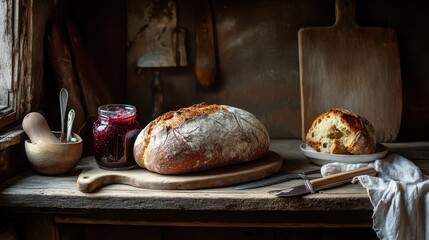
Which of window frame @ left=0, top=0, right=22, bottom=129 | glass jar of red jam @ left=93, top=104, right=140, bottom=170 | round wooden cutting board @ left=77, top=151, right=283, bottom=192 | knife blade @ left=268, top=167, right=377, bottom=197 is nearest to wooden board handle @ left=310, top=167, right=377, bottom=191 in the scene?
knife blade @ left=268, top=167, right=377, bottom=197

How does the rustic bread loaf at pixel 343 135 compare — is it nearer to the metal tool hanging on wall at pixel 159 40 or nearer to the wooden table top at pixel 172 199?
the wooden table top at pixel 172 199

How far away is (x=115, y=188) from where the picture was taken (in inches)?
56.0

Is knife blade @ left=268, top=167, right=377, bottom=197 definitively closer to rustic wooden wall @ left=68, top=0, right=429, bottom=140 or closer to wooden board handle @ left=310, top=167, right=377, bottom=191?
wooden board handle @ left=310, top=167, right=377, bottom=191

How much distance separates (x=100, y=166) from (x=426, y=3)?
1.10 m

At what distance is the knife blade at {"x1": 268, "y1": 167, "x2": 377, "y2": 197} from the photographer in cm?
137

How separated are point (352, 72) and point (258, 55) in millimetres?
296

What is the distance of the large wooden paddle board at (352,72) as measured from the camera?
184 cm

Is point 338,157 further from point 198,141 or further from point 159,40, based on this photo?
point 159,40

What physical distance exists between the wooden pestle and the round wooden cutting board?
0.12 metres

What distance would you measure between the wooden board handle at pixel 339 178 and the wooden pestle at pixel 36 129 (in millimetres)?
646

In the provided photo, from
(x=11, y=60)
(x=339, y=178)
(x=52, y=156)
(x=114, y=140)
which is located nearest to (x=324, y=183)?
(x=339, y=178)

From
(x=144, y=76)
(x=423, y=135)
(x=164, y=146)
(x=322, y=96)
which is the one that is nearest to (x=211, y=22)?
(x=144, y=76)

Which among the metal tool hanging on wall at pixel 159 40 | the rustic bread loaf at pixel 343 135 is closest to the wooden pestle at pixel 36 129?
the metal tool hanging on wall at pixel 159 40

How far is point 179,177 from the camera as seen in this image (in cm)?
143
